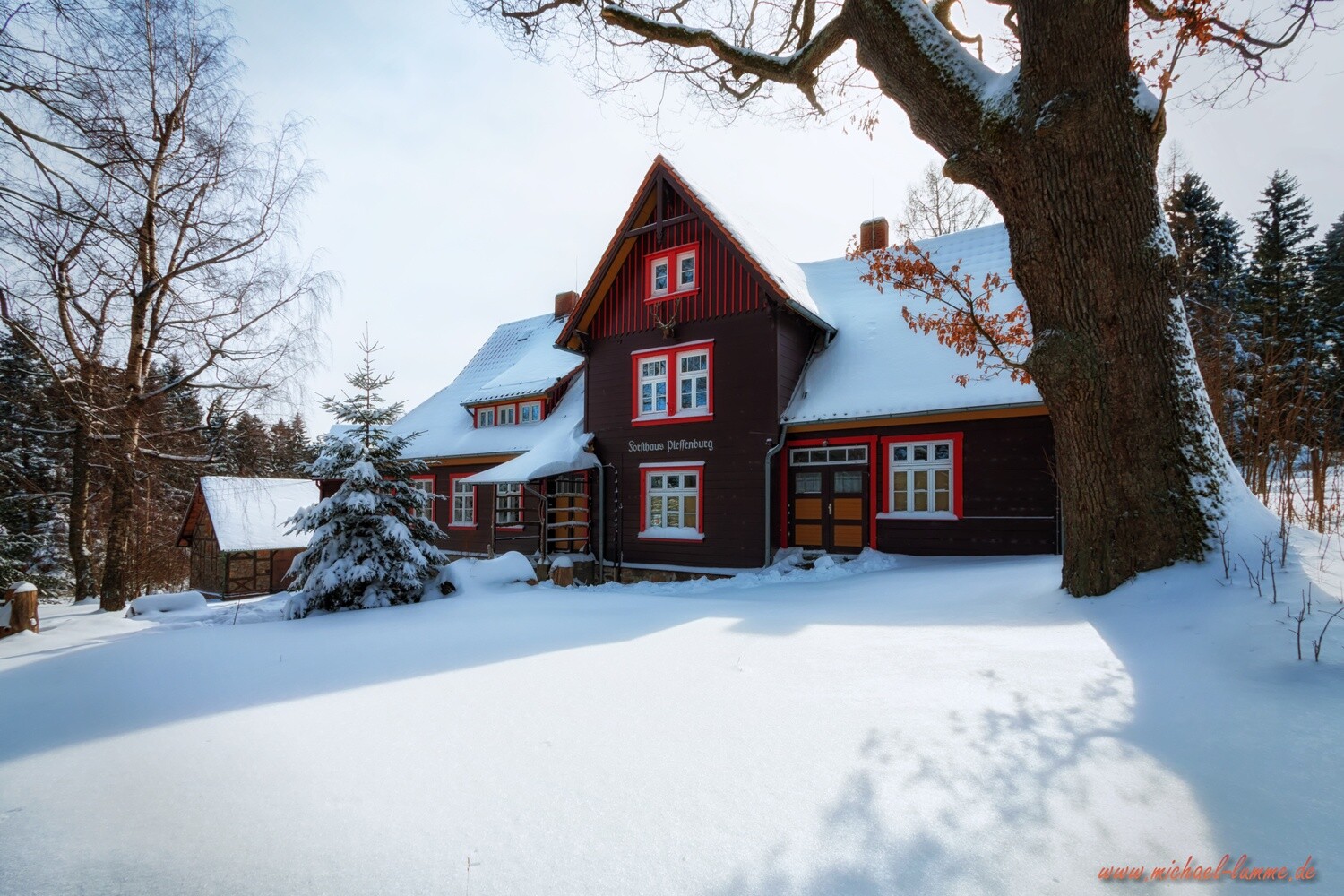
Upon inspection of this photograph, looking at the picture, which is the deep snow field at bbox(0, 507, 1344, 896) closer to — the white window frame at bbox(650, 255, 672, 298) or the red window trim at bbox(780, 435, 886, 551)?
the red window trim at bbox(780, 435, 886, 551)

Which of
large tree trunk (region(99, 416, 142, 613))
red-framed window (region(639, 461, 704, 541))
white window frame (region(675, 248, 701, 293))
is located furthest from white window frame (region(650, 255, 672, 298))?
large tree trunk (region(99, 416, 142, 613))

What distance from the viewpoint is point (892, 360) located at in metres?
13.2

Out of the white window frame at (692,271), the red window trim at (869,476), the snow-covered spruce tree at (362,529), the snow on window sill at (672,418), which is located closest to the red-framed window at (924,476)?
the red window trim at (869,476)

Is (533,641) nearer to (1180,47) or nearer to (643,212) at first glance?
(1180,47)

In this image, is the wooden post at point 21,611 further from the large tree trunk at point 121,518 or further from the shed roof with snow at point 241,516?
the shed roof with snow at point 241,516

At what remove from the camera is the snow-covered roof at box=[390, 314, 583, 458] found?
1906 cm

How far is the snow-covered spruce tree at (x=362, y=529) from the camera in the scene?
28.5 feet

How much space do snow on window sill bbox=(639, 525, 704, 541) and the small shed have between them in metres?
14.8

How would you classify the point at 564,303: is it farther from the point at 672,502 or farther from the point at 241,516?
the point at 241,516

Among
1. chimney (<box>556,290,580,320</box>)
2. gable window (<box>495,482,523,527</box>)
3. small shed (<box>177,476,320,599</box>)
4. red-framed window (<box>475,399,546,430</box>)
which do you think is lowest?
small shed (<box>177,476,320,599</box>)

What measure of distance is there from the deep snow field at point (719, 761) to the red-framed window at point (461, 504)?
15.1m

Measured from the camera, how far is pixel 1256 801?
215 centimetres

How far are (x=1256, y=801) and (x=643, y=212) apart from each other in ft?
50.1

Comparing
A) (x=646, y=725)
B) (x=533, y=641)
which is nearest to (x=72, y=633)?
(x=533, y=641)
